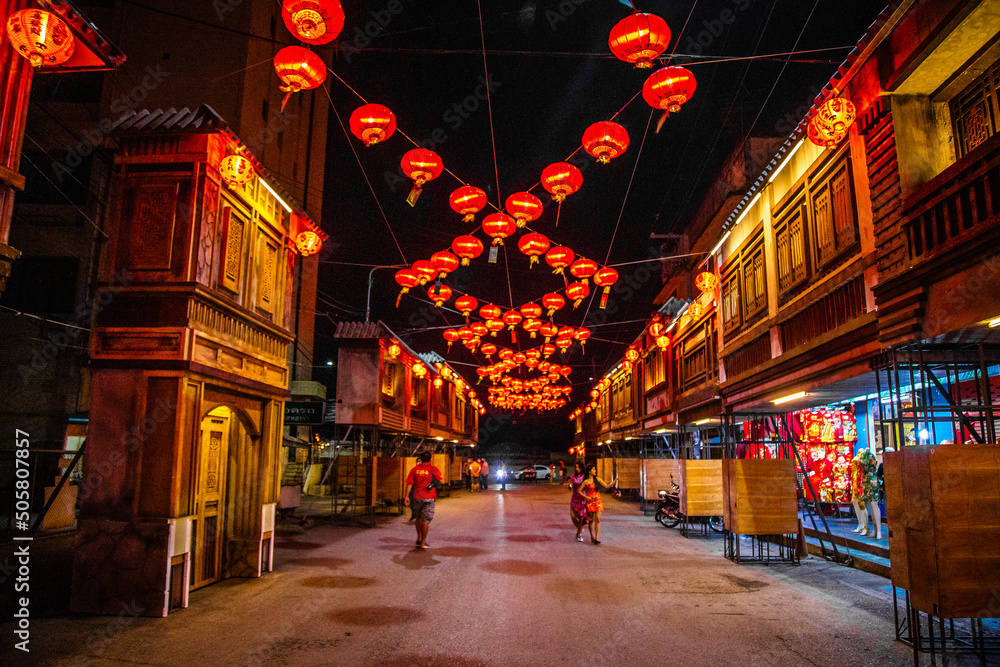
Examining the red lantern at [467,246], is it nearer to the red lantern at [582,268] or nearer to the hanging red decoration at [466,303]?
the red lantern at [582,268]

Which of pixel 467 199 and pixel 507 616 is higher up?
pixel 467 199

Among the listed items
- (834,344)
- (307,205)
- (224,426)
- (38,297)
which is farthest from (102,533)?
(307,205)

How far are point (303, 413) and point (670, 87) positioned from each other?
21444mm

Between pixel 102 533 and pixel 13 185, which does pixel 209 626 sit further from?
pixel 13 185

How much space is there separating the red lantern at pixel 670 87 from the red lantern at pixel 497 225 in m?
4.62

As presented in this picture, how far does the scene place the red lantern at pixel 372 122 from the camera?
927 centimetres

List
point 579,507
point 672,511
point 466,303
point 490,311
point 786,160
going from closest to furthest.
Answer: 1. point 786,160
2. point 579,507
3. point 466,303
4. point 672,511
5. point 490,311

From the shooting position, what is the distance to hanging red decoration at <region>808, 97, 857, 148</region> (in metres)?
7.32

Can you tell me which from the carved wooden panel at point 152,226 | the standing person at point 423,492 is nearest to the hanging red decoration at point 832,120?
the carved wooden panel at point 152,226

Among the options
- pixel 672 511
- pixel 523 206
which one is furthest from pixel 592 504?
pixel 523 206

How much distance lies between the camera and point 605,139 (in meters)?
9.51

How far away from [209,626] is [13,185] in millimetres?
5223

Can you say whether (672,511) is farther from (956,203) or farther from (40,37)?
(40,37)

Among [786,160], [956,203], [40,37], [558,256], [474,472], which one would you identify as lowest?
[474,472]
